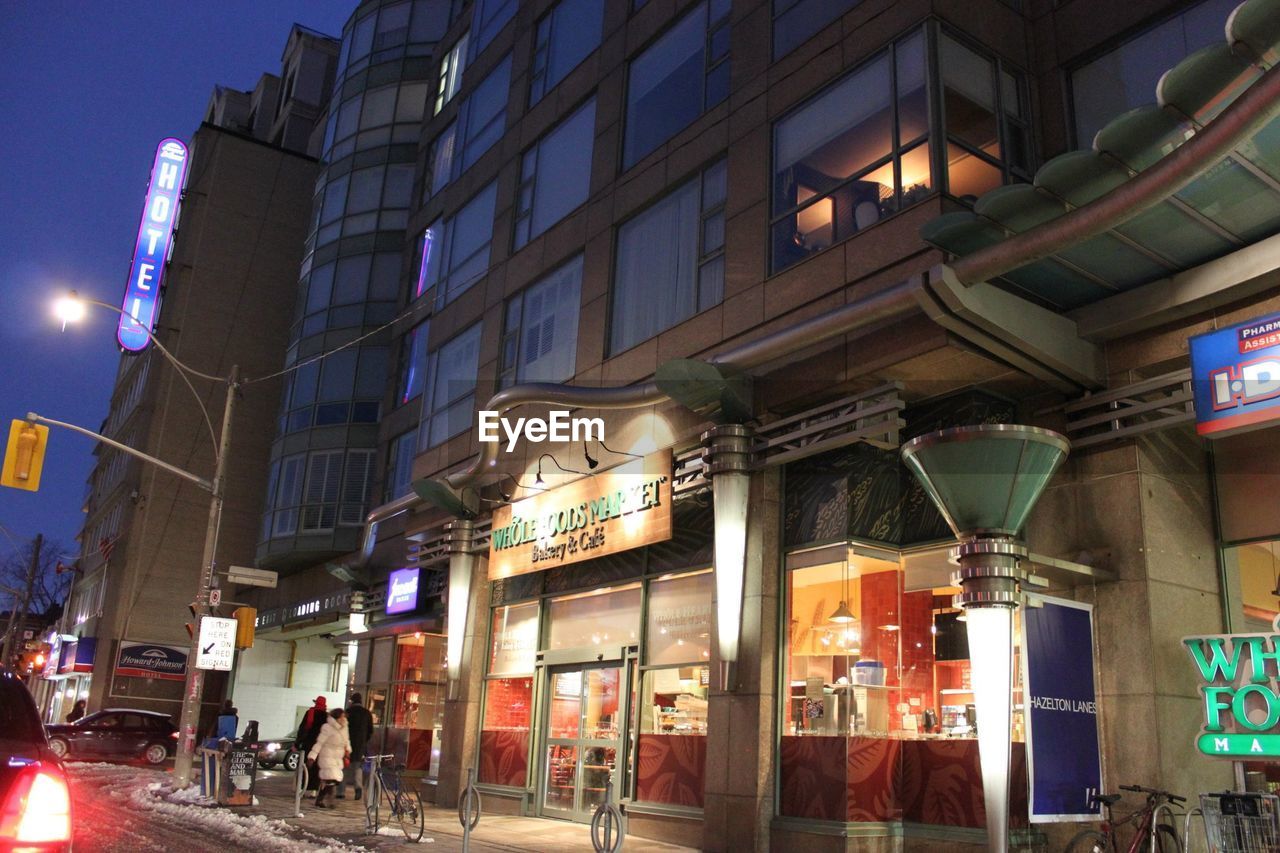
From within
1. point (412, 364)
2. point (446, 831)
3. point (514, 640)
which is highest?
point (412, 364)

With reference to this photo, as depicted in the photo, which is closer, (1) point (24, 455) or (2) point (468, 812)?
(2) point (468, 812)

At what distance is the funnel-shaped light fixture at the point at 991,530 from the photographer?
1000cm

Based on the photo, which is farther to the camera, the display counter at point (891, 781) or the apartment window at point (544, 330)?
the apartment window at point (544, 330)

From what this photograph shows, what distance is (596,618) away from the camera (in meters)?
17.8

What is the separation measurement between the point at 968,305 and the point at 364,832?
10.2 m

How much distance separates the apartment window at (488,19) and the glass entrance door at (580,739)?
51.2 ft

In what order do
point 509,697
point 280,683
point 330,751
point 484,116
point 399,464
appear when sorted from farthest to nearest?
point 280,683, point 399,464, point 484,116, point 509,697, point 330,751

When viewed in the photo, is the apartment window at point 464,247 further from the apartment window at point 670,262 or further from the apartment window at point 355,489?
the apartment window at point 355,489

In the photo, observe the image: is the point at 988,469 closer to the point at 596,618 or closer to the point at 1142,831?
the point at 1142,831

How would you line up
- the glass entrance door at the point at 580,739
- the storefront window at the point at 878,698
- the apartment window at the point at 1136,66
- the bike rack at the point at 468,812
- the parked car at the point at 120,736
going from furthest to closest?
1. the parked car at the point at 120,736
2. the glass entrance door at the point at 580,739
3. the storefront window at the point at 878,698
4. the apartment window at the point at 1136,66
5. the bike rack at the point at 468,812

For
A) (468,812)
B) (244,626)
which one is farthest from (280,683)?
(468,812)

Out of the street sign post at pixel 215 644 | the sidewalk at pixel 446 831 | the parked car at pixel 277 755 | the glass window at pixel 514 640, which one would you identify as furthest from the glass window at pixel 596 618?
the parked car at pixel 277 755

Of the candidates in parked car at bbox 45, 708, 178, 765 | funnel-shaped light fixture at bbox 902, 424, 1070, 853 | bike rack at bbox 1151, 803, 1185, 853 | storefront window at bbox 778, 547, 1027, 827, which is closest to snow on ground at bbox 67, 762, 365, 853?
storefront window at bbox 778, 547, 1027, 827

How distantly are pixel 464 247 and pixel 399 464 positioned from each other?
6843 mm
